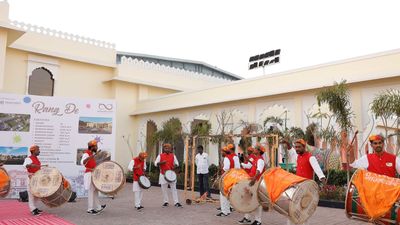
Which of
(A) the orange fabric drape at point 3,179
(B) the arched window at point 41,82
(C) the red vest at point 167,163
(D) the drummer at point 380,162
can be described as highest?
(B) the arched window at point 41,82

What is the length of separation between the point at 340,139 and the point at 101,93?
12.0m

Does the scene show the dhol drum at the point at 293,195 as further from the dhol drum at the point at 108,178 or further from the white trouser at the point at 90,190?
the white trouser at the point at 90,190

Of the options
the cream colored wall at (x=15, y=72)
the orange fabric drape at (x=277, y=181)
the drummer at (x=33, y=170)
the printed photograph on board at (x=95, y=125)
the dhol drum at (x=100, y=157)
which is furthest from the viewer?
the cream colored wall at (x=15, y=72)

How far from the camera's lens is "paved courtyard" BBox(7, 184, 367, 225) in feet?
24.0

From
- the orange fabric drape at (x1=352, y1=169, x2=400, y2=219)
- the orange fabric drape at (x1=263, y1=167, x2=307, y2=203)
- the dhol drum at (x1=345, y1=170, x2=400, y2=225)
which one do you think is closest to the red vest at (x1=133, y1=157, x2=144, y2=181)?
the orange fabric drape at (x1=263, y1=167, x2=307, y2=203)

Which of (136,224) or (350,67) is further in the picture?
(350,67)

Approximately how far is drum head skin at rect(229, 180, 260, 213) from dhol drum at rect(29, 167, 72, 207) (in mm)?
3605

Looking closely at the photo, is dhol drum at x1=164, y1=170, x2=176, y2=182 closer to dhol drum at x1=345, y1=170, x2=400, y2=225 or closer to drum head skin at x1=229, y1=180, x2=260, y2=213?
drum head skin at x1=229, y1=180, x2=260, y2=213

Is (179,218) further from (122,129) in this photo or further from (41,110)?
(122,129)

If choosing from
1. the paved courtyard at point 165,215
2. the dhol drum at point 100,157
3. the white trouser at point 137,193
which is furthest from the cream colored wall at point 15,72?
the white trouser at point 137,193

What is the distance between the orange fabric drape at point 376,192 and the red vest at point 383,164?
59 centimetres

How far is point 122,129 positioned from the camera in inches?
743

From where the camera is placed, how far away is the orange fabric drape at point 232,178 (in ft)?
22.9

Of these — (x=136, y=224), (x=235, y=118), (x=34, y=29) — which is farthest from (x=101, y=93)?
(x=136, y=224)
